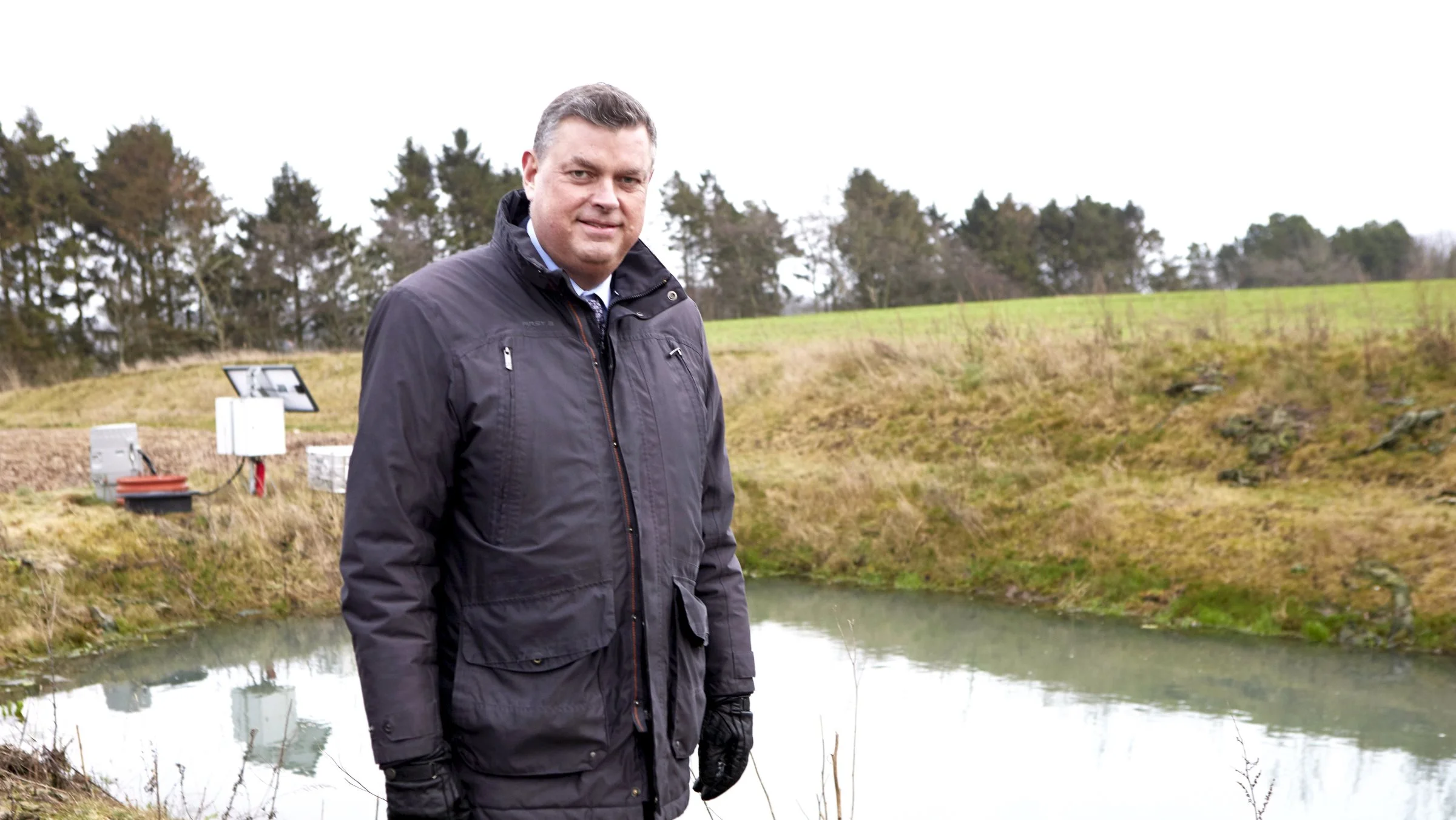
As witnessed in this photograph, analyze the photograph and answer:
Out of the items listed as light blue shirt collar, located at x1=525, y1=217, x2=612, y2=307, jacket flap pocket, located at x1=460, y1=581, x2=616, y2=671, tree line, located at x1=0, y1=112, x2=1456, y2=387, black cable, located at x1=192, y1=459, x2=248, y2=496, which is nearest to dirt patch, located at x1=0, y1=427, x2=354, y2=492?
black cable, located at x1=192, y1=459, x2=248, y2=496

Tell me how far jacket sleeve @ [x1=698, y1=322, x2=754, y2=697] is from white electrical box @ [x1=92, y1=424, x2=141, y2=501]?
8766 mm

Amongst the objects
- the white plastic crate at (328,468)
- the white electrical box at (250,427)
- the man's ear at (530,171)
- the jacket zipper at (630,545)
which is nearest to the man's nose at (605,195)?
the man's ear at (530,171)

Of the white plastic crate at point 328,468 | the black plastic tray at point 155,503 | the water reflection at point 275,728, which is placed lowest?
the water reflection at point 275,728

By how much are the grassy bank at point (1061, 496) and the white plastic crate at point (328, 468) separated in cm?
19

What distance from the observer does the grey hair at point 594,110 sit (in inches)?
86.7

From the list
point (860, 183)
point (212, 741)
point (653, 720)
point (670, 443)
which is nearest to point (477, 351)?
point (670, 443)

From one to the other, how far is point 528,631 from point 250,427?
27.7ft

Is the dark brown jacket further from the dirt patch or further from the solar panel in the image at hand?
the solar panel

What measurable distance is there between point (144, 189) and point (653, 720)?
38232 millimetres

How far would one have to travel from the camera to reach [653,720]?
2.23m

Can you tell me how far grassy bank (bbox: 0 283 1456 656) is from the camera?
8.51 metres

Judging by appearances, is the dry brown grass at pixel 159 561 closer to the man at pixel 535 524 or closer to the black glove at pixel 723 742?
the black glove at pixel 723 742

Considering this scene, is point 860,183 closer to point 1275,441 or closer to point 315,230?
point 315,230

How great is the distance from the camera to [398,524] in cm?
203
